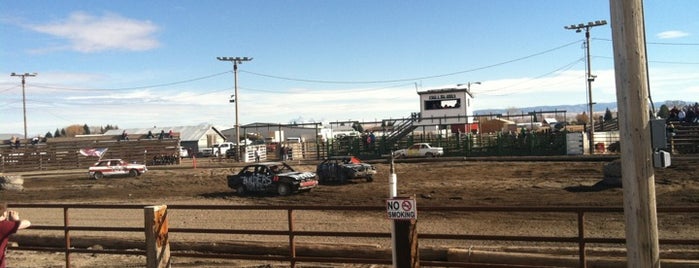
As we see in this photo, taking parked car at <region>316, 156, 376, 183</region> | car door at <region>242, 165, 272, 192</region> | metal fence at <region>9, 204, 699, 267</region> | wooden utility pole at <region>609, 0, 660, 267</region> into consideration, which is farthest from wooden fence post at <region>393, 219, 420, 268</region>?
parked car at <region>316, 156, 376, 183</region>

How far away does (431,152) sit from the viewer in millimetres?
42938

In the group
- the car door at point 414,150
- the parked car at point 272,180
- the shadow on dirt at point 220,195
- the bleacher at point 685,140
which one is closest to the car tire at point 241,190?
the parked car at point 272,180

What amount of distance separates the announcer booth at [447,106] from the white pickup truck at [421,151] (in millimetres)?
9762

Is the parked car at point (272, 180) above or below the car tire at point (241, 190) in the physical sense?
above

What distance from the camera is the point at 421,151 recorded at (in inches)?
1702

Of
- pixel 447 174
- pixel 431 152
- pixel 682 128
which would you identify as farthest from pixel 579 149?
pixel 447 174

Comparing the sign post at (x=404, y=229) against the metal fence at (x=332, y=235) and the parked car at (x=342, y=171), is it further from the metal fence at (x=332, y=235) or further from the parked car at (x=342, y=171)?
the parked car at (x=342, y=171)

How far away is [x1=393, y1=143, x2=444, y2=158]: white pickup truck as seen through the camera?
42969 mm

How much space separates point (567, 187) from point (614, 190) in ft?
8.03

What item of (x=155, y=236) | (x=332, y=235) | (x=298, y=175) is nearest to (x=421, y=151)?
(x=298, y=175)

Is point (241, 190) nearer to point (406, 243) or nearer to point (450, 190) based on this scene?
point (450, 190)

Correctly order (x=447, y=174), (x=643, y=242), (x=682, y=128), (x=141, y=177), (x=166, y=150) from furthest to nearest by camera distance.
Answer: (x=166, y=150) < (x=141, y=177) < (x=682, y=128) < (x=447, y=174) < (x=643, y=242)

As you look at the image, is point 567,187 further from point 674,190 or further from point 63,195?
point 63,195

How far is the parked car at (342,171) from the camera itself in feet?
84.0
